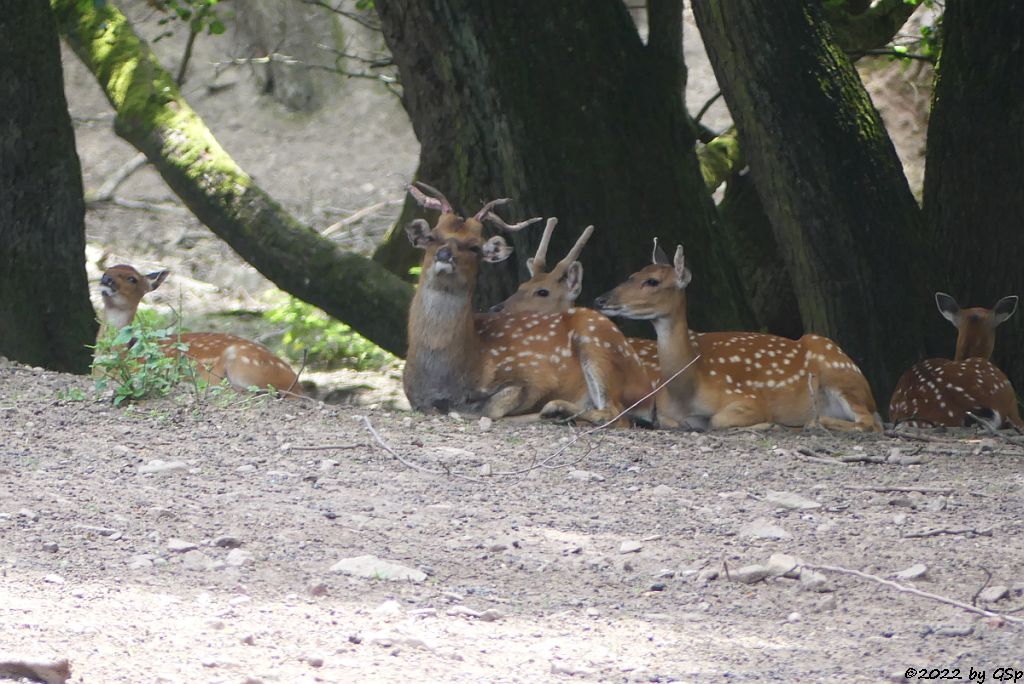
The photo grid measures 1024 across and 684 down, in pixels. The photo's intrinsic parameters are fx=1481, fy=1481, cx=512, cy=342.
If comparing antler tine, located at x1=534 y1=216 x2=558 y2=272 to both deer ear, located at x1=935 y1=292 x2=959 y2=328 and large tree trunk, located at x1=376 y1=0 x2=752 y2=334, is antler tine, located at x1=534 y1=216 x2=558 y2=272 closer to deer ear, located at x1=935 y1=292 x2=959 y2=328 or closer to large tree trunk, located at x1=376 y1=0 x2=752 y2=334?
large tree trunk, located at x1=376 y1=0 x2=752 y2=334

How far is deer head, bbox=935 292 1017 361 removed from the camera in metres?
8.04

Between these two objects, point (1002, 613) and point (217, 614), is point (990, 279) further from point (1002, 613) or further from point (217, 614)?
point (217, 614)

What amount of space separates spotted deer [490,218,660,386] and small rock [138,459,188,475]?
9.87 feet

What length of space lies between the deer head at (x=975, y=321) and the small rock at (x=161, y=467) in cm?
451

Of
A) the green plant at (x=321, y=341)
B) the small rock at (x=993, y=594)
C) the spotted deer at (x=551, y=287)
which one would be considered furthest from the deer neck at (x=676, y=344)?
the green plant at (x=321, y=341)

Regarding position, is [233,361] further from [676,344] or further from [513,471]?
[513,471]

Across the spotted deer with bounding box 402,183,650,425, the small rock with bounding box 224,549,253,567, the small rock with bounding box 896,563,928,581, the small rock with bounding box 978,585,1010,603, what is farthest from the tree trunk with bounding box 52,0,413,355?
the small rock with bounding box 978,585,1010,603

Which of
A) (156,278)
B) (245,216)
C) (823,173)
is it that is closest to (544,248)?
(823,173)

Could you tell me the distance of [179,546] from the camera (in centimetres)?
421

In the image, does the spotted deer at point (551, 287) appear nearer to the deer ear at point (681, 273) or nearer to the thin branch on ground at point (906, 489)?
the deer ear at point (681, 273)

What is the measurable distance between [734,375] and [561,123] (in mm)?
1577

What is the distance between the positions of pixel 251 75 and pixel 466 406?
37.8 ft

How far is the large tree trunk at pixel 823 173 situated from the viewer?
24.7 feet

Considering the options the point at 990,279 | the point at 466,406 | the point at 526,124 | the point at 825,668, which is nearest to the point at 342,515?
the point at 825,668
